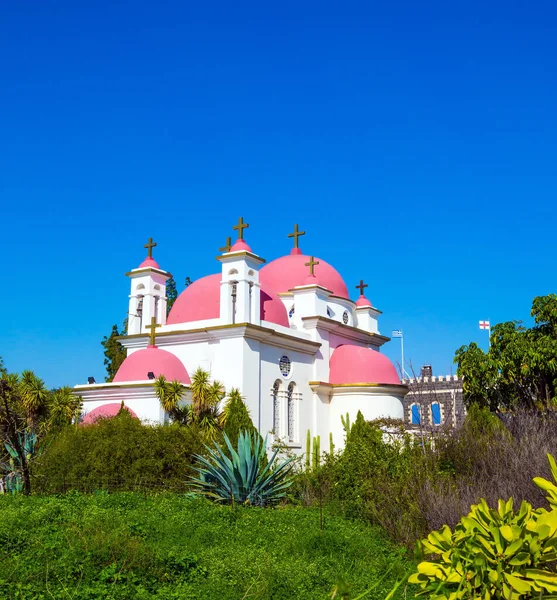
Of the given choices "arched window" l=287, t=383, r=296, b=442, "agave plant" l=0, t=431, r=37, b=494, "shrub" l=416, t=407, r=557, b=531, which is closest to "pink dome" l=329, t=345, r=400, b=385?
"arched window" l=287, t=383, r=296, b=442

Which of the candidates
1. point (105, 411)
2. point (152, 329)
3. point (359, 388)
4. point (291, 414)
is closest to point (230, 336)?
point (152, 329)

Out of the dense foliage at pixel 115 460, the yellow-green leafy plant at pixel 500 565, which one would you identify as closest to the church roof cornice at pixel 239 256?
the dense foliage at pixel 115 460

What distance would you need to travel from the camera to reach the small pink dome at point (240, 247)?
71.2ft

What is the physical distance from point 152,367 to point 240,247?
4840mm

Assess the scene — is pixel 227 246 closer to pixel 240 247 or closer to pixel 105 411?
pixel 240 247

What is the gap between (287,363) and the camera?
74.4ft

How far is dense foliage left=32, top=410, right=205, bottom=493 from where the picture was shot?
1581cm

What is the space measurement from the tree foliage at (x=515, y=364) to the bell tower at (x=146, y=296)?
35.0ft

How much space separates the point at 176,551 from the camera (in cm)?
873

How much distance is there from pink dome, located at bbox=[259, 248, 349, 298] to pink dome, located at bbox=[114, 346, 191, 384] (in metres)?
6.80

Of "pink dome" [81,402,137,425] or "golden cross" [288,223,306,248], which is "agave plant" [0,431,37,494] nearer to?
"pink dome" [81,402,137,425]

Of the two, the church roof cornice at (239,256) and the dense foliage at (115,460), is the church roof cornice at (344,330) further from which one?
the dense foliage at (115,460)

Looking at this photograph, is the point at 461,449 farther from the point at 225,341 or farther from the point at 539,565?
the point at 539,565

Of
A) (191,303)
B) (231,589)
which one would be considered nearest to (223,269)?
(191,303)
